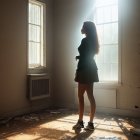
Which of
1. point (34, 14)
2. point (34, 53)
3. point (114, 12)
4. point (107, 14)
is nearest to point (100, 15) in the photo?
point (107, 14)

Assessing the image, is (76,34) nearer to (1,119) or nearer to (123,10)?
(123,10)

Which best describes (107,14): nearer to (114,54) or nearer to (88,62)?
(114,54)

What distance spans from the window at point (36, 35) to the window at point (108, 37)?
1057 millimetres

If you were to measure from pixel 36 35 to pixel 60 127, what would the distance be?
206cm

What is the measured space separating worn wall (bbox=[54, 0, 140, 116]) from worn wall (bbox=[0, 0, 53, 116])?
84cm

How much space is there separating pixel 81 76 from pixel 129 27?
61.8 inches

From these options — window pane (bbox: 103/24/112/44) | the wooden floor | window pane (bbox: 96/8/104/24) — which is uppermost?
window pane (bbox: 96/8/104/24)

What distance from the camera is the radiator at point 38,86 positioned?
14.9 feet

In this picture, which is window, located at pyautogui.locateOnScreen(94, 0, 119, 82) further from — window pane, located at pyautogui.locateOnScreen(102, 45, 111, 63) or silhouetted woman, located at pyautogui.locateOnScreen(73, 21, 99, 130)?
silhouetted woman, located at pyautogui.locateOnScreen(73, 21, 99, 130)

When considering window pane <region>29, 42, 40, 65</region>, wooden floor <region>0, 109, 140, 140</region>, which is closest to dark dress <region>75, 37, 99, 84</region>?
wooden floor <region>0, 109, 140, 140</region>

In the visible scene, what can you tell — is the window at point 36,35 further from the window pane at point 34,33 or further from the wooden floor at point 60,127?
the wooden floor at point 60,127

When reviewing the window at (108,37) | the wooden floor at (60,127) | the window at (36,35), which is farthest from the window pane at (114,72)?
the window at (36,35)

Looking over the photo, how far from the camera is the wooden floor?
9.95ft

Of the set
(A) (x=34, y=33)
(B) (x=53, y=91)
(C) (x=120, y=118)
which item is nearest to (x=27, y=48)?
(A) (x=34, y=33)
